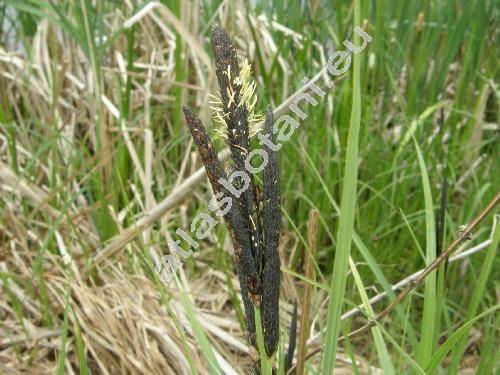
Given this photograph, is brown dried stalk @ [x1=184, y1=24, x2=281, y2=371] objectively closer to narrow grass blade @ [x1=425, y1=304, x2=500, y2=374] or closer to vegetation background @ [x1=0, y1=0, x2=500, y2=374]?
narrow grass blade @ [x1=425, y1=304, x2=500, y2=374]

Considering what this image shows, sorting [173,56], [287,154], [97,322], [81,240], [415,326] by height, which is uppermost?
[173,56]

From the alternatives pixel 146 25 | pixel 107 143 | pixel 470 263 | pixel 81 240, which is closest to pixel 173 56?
pixel 146 25

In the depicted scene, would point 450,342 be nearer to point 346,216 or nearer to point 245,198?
point 346,216

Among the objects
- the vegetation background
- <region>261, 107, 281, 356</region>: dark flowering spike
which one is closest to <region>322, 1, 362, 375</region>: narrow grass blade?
<region>261, 107, 281, 356</region>: dark flowering spike

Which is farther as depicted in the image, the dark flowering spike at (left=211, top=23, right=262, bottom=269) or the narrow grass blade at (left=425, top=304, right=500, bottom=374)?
the narrow grass blade at (left=425, top=304, right=500, bottom=374)

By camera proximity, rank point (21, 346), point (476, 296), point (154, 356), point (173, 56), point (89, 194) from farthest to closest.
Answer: point (173, 56)
point (89, 194)
point (21, 346)
point (154, 356)
point (476, 296)

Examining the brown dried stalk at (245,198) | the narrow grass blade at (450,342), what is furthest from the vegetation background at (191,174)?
the brown dried stalk at (245,198)

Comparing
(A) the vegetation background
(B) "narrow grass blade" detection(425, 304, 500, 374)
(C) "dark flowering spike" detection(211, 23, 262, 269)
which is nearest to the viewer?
(C) "dark flowering spike" detection(211, 23, 262, 269)

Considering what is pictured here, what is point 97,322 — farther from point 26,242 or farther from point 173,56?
point 173,56
